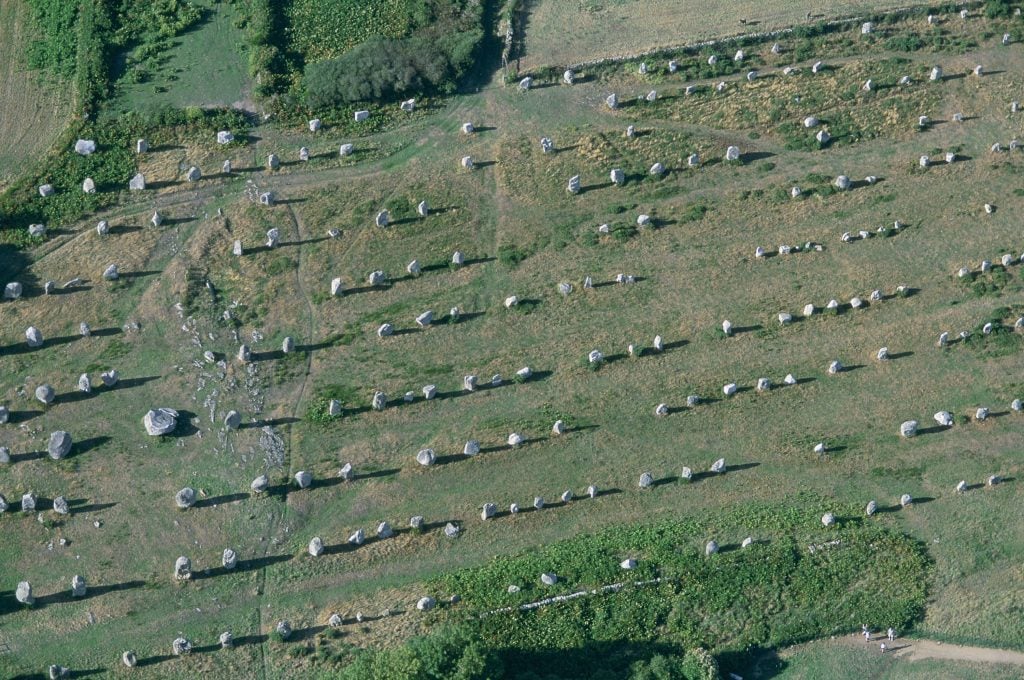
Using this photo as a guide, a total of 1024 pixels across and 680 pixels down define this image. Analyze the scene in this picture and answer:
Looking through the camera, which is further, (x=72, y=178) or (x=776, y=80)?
(x=776, y=80)

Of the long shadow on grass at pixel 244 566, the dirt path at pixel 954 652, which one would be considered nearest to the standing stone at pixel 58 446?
the long shadow on grass at pixel 244 566

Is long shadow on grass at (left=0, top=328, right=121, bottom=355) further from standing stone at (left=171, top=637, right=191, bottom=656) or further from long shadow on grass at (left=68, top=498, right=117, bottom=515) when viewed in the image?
standing stone at (left=171, top=637, right=191, bottom=656)

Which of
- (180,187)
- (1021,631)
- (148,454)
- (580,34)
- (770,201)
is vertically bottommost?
(1021,631)

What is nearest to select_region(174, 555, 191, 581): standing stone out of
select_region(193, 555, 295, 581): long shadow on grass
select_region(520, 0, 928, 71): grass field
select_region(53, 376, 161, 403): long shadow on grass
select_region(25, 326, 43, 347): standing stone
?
select_region(193, 555, 295, 581): long shadow on grass

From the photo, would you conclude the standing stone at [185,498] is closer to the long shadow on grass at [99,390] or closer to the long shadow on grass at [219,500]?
the long shadow on grass at [219,500]

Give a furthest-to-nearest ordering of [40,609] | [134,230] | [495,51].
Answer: [495,51] → [134,230] → [40,609]

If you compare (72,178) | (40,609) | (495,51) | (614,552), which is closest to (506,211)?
(495,51)

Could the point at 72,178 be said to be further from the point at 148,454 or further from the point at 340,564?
the point at 340,564
